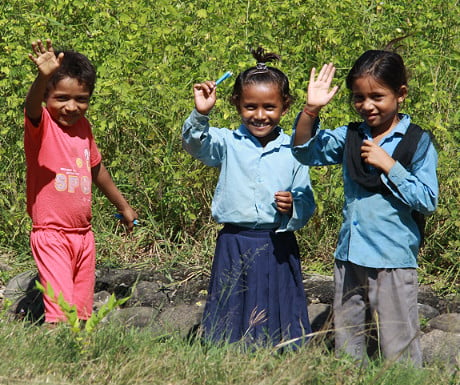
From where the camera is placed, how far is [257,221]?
12.6 ft

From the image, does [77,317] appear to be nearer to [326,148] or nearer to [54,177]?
[54,177]

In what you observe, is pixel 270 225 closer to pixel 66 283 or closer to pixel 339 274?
pixel 339 274

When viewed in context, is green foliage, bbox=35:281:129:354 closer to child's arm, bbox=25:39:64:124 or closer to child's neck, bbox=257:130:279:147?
child's arm, bbox=25:39:64:124

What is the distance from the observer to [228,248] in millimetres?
3898

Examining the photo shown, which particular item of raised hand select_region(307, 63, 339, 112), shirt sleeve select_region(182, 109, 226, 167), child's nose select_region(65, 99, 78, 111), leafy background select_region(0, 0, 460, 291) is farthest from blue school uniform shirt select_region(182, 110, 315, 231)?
leafy background select_region(0, 0, 460, 291)

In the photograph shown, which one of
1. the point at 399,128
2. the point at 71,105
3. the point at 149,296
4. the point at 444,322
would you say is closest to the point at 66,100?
the point at 71,105

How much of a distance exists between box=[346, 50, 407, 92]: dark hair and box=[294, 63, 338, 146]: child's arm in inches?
5.7

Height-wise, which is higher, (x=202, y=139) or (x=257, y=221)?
(x=202, y=139)

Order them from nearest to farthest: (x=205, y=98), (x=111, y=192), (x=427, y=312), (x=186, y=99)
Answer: (x=205, y=98) < (x=111, y=192) < (x=427, y=312) < (x=186, y=99)

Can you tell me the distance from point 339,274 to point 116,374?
1.13 m

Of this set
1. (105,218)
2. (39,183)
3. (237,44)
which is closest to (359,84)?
(39,183)

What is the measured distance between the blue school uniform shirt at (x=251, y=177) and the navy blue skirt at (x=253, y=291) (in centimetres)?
9

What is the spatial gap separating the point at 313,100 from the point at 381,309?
3.01 feet

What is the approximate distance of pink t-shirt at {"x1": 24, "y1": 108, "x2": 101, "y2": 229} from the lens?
13.0 ft
